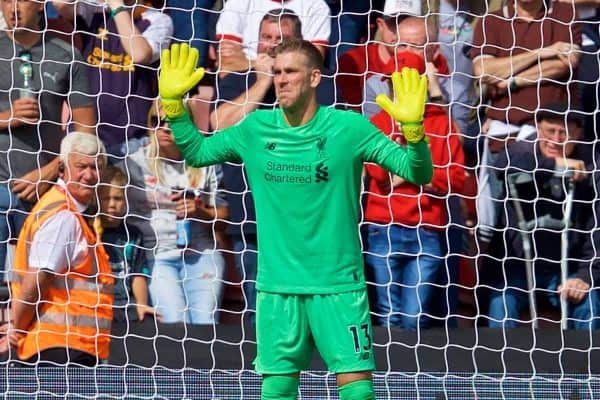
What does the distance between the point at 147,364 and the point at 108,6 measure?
1.86 m

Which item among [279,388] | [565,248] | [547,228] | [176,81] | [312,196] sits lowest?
[279,388]

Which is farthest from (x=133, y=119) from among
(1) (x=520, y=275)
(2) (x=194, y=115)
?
Answer: (1) (x=520, y=275)

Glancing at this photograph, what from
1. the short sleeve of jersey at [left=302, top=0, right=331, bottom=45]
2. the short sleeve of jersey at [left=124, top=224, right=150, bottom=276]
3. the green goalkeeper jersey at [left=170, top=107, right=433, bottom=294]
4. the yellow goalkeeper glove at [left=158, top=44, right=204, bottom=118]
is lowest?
the short sleeve of jersey at [left=124, top=224, right=150, bottom=276]

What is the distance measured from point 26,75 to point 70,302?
1295 millimetres

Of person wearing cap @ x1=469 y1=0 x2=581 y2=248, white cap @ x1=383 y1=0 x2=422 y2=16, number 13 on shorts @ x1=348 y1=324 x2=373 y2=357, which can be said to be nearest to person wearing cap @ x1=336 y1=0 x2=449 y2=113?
white cap @ x1=383 y1=0 x2=422 y2=16

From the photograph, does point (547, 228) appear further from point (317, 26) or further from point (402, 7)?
point (317, 26)

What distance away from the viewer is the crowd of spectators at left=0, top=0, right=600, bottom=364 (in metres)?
7.02

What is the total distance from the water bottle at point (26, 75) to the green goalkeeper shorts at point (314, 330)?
244 centimetres

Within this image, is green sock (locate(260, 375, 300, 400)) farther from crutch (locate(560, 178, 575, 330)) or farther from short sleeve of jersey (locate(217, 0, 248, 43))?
short sleeve of jersey (locate(217, 0, 248, 43))

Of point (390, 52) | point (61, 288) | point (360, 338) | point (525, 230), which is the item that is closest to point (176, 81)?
point (360, 338)

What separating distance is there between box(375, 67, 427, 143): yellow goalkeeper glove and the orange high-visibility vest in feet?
6.68

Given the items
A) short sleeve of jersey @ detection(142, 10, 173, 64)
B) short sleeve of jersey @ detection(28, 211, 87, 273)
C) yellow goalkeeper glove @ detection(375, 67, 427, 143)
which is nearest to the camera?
yellow goalkeeper glove @ detection(375, 67, 427, 143)

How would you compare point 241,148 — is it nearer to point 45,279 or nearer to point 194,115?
point 45,279

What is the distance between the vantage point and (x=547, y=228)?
23.5 ft
